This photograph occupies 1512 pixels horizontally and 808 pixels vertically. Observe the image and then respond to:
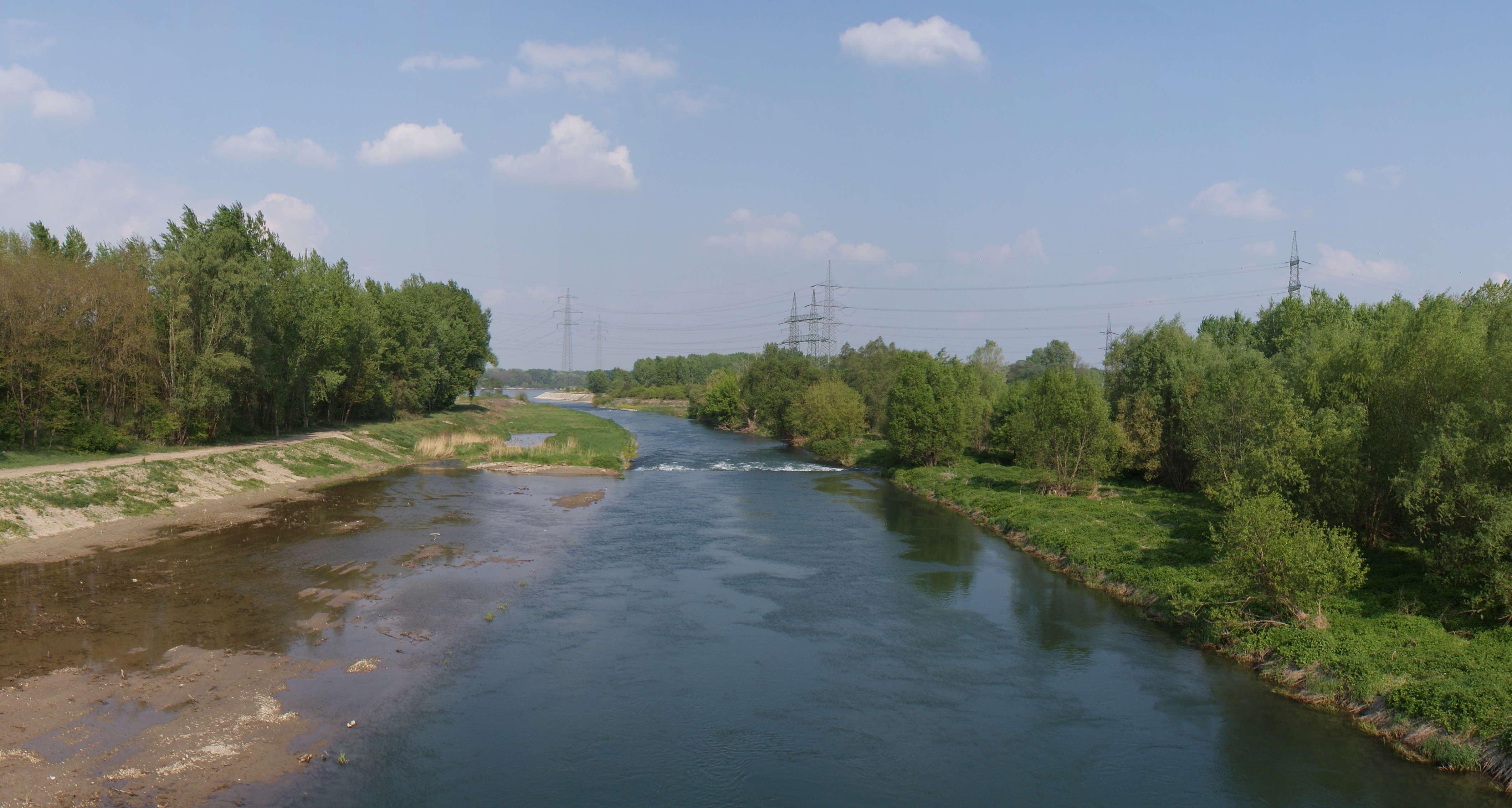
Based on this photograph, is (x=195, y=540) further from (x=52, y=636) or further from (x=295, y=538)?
(x=52, y=636)

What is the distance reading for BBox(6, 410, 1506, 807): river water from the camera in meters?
13.4

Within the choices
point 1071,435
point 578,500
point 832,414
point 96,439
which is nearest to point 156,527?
point 96,439

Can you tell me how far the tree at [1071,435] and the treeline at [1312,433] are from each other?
0.30 feet

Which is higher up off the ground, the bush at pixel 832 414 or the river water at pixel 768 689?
the bush at pixel 832 414

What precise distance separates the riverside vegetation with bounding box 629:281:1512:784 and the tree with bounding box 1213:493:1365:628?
0.05 meters

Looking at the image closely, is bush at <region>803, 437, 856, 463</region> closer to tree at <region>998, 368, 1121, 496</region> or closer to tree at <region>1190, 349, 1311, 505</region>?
tree at <region>998, 368, 1121, 496</region>

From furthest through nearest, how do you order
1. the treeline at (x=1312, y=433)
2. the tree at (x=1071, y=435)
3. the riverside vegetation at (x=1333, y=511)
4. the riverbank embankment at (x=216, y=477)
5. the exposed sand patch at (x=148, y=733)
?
the tree at (x=1071, y=435), the riverbank embankment at (x=216, y=477), the treeline at (x=1312, y=433), the riverside vegetation at (x=1333, y=511), the exposed sand patch at (x=148, y=733)

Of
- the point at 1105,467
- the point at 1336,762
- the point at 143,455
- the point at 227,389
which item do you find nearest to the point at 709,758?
the point at 1336,762

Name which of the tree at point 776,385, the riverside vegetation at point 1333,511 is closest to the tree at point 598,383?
the tree at point 776,385

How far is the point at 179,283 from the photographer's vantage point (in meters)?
39.2

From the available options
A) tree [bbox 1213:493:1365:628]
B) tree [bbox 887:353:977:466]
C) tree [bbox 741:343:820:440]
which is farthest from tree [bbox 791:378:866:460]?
tree [bbox 1213:493:1365:628]

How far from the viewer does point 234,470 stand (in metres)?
38.1

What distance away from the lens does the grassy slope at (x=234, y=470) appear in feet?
88.4

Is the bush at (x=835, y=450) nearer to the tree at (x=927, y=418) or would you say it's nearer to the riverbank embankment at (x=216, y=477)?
the tree at (x=927, y=418)
